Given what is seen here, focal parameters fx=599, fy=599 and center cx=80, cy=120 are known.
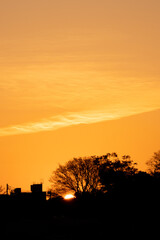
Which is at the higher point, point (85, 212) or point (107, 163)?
point (107, 163)

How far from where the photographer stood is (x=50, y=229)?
5453 cm

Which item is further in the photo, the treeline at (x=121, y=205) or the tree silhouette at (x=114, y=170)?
the tree silhouette at (x=114, y=170)

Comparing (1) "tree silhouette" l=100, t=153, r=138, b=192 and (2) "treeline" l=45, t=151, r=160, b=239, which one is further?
(1) "tree silhouette" l=100, t=153, r=138, b=192

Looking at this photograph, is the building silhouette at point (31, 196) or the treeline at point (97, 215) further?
the building silhouette at point (31, 196)

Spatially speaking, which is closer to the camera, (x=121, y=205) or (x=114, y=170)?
(x=121, y=205)

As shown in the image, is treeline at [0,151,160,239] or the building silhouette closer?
treeline at [0,151,160,239]

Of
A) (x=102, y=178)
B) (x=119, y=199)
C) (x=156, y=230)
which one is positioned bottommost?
(x=156, y=230)

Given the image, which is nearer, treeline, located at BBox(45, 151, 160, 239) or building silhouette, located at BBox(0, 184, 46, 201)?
treeline, located at BBox(45, 151, 160, 239)

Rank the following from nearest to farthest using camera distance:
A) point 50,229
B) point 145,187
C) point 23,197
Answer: point 50,229 → point 145,187 → point 23,197

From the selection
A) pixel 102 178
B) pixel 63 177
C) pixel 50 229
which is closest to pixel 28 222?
pixel 50 229

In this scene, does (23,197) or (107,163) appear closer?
(23,197)

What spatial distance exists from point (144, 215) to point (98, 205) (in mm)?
17242

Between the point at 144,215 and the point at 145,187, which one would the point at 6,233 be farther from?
the point at 145,187

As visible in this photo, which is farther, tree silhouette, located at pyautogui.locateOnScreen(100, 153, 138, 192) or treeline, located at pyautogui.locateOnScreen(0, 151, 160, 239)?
tree silhouette, located at pyautogui.locateOnScreen(100, 153, 138, 192)
